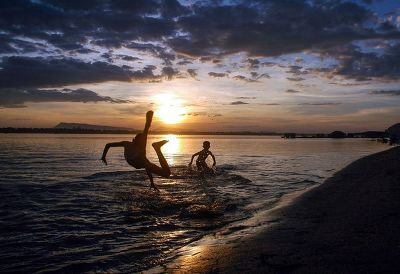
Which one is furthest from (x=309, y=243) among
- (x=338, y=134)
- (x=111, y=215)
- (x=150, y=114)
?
(x=338, y=134)

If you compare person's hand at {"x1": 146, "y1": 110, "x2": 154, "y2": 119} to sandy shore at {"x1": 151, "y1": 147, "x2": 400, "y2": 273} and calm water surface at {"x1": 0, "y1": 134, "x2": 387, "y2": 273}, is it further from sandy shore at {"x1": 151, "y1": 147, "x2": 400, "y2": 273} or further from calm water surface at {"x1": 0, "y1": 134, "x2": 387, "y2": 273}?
sandy shore at {"x1": 151, "y1": 147, "x2": 400, "y2": 273}

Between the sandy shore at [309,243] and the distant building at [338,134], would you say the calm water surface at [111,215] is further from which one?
the distant building at [338,134]

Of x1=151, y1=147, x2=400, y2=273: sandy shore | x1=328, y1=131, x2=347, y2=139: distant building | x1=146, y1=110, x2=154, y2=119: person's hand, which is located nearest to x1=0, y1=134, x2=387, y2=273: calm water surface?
x1=151, y1=147, x2=400, y2=273: sandy shore

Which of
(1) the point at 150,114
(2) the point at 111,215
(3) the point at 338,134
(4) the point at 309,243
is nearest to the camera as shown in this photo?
(4) the point at 309,243

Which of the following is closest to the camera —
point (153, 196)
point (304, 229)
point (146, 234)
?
point (304, 229)

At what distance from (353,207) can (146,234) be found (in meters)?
5.80

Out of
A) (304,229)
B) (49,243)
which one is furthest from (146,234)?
(304,229)

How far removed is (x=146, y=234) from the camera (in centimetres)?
936

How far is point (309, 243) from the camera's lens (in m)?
7.15

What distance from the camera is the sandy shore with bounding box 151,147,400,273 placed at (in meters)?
5.86

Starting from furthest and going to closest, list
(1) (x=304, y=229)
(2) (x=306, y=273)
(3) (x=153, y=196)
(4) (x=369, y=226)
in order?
1. (3) (x=153, y=196)
2. (1) (x=304, y=229)
3. (4) (x=369, y=226)
4. (2) (x=306, y=273)

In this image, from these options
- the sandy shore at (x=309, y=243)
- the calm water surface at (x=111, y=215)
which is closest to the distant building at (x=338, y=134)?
the calm water surface at (x=111, y=215)

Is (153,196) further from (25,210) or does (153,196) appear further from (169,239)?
Result: (169,239)

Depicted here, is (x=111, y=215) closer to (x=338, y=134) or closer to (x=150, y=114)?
(x=150, y=114)
